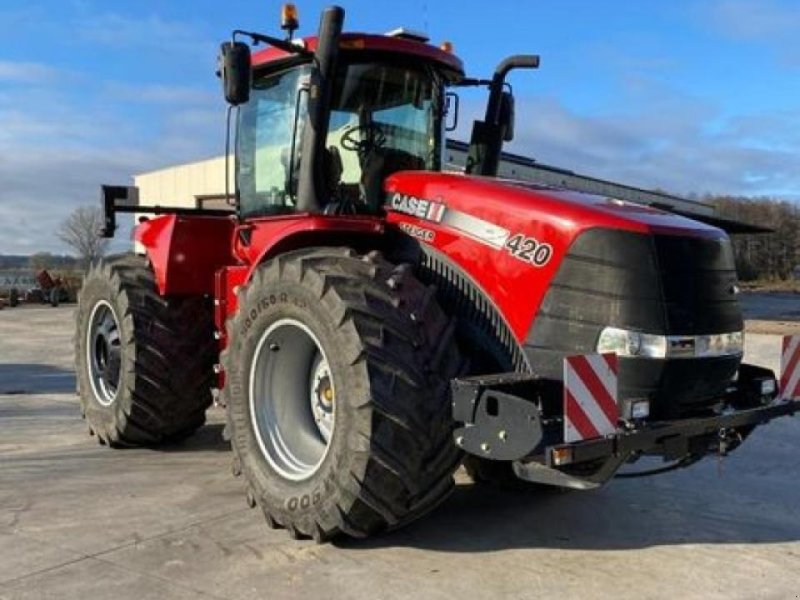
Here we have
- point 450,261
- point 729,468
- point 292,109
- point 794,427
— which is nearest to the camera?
point 450,261

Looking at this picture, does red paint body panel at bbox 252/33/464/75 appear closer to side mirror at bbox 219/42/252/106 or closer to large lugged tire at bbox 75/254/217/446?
side mirror at bbox 219/42/252/106

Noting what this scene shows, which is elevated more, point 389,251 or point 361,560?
point 389,251

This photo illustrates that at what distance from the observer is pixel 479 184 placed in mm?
5188

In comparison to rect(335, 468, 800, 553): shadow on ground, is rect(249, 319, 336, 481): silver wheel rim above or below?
above

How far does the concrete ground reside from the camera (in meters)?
4.37

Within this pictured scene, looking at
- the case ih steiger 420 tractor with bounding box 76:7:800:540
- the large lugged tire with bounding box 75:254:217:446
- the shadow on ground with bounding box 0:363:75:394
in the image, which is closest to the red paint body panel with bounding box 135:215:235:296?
the large lugged tire with bounding box 75:254:217:446

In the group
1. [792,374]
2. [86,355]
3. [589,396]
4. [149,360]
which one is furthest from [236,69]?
[792,374]

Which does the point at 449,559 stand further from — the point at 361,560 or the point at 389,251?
the point at 389,251

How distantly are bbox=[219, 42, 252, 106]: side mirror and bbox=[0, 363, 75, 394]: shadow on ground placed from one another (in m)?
7.16

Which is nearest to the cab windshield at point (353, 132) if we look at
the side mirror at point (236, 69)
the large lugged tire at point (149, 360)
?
the side mirror at point (236, 69)

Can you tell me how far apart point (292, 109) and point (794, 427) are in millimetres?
6230

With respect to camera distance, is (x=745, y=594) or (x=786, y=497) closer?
(x=745, y=594)

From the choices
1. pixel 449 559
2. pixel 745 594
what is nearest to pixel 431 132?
pixel 449 559

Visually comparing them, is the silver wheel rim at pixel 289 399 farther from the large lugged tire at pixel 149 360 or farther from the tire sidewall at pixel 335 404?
the large lugged tire at pixel 149 360
